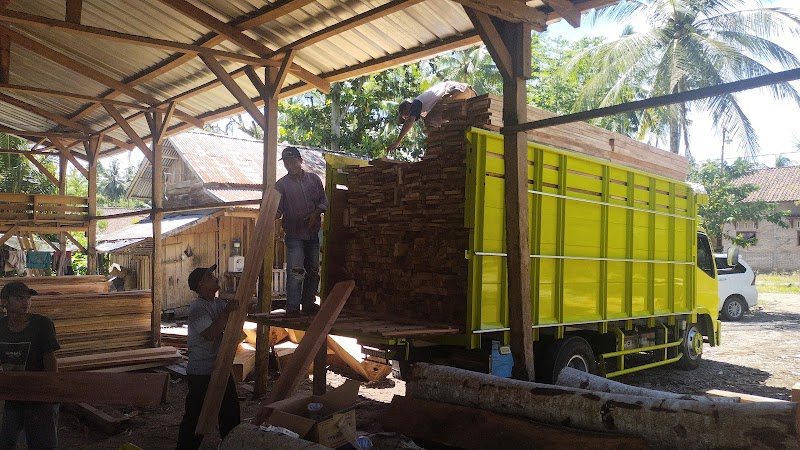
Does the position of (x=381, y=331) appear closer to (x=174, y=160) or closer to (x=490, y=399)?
(x=490, y=399)

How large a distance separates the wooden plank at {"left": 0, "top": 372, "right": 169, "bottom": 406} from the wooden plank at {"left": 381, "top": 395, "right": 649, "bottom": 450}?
76.4 inches

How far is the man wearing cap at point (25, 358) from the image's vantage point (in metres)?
4.07

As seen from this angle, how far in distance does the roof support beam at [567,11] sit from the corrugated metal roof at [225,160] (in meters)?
11.0

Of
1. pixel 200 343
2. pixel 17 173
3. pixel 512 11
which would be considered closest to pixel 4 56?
pixel 200 343

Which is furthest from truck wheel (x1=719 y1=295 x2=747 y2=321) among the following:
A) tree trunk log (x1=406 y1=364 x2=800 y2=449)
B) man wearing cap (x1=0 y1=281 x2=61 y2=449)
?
man wearing cap (x1=0 y1=281 x2=61 y2=449)

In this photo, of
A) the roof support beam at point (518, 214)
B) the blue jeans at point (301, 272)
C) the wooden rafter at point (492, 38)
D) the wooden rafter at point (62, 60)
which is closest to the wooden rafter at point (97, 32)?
the wooden rafter at point (62, 60)

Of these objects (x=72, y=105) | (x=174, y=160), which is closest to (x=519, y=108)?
(x=72, y=105)

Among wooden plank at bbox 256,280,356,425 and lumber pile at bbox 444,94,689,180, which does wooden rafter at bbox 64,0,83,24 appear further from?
wooden plank at bbox 256,280,356,425

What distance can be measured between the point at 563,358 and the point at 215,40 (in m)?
5.68

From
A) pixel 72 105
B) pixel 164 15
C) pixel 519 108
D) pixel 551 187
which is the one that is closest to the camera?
pixel 519 108

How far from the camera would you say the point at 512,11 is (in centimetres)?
511

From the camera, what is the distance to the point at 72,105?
11859mm

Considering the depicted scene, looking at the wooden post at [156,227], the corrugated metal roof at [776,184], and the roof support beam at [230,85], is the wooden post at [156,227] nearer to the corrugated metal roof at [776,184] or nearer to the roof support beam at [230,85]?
the roof support beam at [230,85]

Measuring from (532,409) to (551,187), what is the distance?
101 inches
